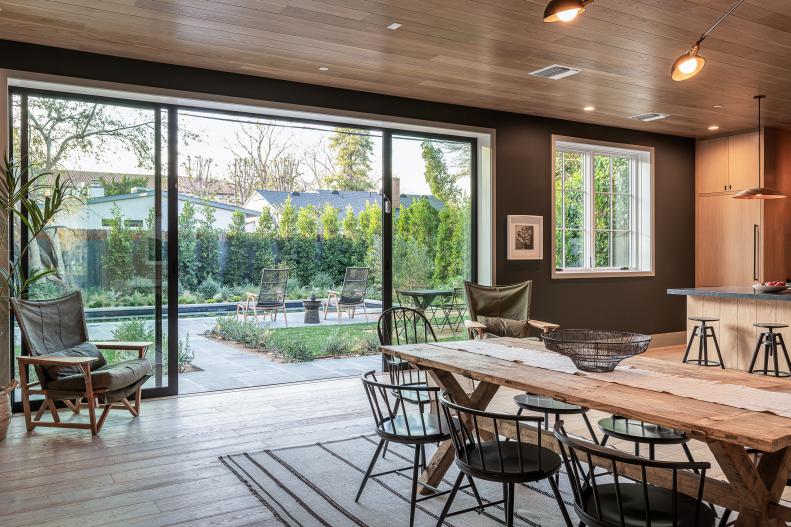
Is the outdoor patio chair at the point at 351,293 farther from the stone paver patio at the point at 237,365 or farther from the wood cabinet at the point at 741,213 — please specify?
the wood cabinet at the point at 741,213

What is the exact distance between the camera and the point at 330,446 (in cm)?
400

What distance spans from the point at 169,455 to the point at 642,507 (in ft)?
9.22

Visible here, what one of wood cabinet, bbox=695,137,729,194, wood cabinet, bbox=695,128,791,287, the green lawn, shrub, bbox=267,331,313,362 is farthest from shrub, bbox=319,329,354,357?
wood cabinet, bbox=695,137,729,194

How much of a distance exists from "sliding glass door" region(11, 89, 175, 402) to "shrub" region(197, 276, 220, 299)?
33cm

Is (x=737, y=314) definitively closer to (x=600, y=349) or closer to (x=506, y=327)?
(x=506, y=327)

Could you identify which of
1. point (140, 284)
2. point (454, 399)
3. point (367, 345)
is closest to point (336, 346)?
point (367, 345)

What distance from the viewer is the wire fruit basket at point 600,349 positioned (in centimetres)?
273

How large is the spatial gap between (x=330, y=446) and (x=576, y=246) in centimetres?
471

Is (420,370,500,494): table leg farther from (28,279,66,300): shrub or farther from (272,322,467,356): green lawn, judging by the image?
(28,279,66,300): shrub

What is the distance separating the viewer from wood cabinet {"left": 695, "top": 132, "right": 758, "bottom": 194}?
25.5ft

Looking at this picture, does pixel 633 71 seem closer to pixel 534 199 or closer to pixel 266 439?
pixel 534 199

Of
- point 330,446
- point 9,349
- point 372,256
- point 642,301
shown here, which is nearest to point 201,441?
point 330,446

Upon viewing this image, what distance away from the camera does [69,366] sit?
4.40 meters

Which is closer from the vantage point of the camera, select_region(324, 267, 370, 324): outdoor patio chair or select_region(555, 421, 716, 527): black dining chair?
select_region(555, 421, 716, 527): black dining chair
